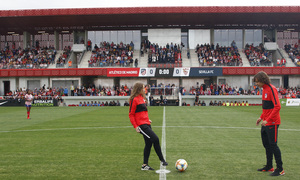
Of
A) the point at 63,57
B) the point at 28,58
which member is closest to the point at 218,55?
the point at 63,57

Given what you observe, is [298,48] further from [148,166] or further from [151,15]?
[148,166]

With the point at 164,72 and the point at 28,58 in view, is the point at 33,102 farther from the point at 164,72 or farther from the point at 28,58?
the point at 164,72

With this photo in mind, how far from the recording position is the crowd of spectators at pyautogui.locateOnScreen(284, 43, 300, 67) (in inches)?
1813

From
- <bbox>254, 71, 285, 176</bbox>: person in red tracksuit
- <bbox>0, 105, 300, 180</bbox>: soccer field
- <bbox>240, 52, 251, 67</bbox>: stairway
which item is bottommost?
<bbox>0, 105, 300, 180</bbox>: soccer field

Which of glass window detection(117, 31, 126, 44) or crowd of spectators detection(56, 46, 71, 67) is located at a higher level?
glass window detection(117, 31, 126, 44)

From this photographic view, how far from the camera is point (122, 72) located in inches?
1783

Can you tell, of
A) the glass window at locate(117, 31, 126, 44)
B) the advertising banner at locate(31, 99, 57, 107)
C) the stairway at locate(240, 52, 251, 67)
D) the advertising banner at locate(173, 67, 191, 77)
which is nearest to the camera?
the advertising banner at locate(31, 99, 57, 107)

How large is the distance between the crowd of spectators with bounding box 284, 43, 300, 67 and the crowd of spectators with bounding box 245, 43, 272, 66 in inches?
135

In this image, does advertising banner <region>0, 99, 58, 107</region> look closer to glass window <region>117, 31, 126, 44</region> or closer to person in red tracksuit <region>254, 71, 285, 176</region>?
glass window <region>117, 31, 126, 44</region>

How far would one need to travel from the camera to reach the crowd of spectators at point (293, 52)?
A: 46047mm

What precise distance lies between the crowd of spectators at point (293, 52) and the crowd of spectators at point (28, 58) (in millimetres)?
37634

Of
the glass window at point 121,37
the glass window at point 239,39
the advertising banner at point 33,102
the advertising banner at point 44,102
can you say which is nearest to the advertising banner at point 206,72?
the glass window at point 239,39

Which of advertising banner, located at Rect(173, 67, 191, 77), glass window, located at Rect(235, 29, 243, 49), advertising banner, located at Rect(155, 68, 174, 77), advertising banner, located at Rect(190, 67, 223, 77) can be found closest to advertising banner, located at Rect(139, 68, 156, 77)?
advertising banner, located at Rect(155, 68, 174, 77)

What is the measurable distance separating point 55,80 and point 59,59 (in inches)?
137
